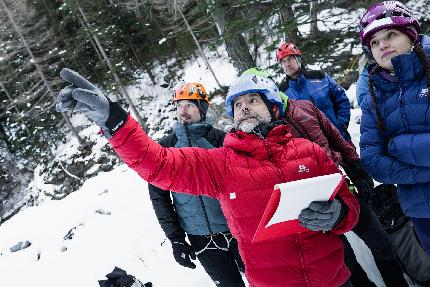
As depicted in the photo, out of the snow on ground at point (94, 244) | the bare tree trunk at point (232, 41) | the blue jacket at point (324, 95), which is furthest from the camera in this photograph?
the bare tree trunk at point (232, 41)

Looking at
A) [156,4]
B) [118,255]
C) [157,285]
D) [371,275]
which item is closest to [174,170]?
[371,275]

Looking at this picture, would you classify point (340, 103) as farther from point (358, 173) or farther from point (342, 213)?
point (342, 213)

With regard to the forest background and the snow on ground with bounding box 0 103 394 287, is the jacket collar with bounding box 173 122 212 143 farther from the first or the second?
the forest background

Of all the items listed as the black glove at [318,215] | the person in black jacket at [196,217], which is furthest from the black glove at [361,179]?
the black glove at [318,215]

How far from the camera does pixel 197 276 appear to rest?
4461 mm

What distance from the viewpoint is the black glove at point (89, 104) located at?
1.54 meters

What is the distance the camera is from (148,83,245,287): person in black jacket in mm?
3244

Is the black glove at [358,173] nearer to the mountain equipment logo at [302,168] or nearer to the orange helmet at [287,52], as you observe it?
the mountain equipment logo at [302,168]

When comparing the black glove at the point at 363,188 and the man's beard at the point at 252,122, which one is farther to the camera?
the black glove at the point at 363,188

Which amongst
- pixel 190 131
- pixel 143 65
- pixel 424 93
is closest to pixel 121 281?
pixel 190 131

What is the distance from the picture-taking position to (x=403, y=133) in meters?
2.30

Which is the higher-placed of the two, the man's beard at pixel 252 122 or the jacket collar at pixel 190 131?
the man's beard at pixel 252 122

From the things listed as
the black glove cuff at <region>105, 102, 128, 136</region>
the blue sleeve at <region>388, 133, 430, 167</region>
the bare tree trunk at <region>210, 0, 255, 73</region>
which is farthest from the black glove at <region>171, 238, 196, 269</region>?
the bare tree trunk at <region>210, 0, 255, 73</region>

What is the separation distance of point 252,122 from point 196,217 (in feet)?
4.55
